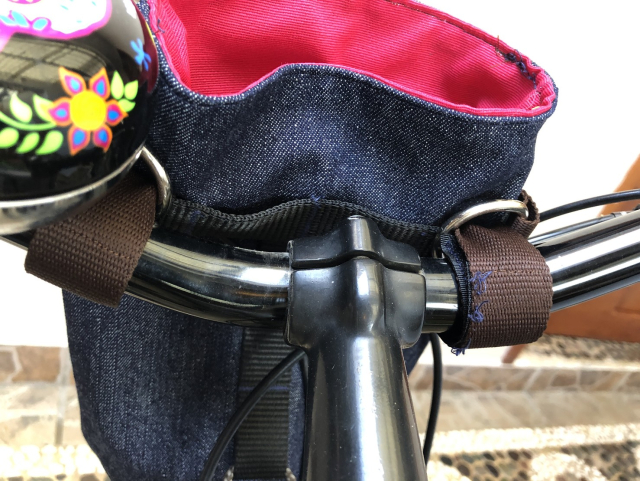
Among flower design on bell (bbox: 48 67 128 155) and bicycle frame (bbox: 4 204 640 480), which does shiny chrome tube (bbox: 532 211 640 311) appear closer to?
bicycle frame (bbox: 4 204 640 480)

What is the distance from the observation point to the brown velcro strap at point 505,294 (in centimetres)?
23

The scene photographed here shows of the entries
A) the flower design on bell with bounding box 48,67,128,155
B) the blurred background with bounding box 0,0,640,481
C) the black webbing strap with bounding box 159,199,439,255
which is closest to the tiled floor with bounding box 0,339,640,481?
the blurred background with bounding box 0,0,640,481

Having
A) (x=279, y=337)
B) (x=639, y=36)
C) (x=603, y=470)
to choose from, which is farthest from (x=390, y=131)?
(x=603, y=470)

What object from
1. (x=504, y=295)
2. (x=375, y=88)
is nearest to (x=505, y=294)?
(x=504, y=295)

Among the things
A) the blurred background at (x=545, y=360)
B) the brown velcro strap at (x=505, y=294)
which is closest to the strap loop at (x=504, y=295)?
the brown velcro strap at (x=505, y=294)

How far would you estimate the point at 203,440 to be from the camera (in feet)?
1.15

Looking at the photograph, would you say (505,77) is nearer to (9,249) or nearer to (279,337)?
(279,337)

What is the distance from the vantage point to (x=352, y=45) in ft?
1.11

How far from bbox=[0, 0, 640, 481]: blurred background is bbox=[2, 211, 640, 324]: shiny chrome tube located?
0.54 meters

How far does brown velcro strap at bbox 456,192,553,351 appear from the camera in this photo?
232mm

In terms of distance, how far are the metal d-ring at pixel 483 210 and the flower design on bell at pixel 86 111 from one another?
0.61 ft

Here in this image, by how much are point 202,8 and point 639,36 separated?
2.74 feet

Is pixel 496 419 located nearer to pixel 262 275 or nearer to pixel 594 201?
pixel 594 201

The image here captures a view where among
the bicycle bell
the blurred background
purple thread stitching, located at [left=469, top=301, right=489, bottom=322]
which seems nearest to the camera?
the bicycle bell
